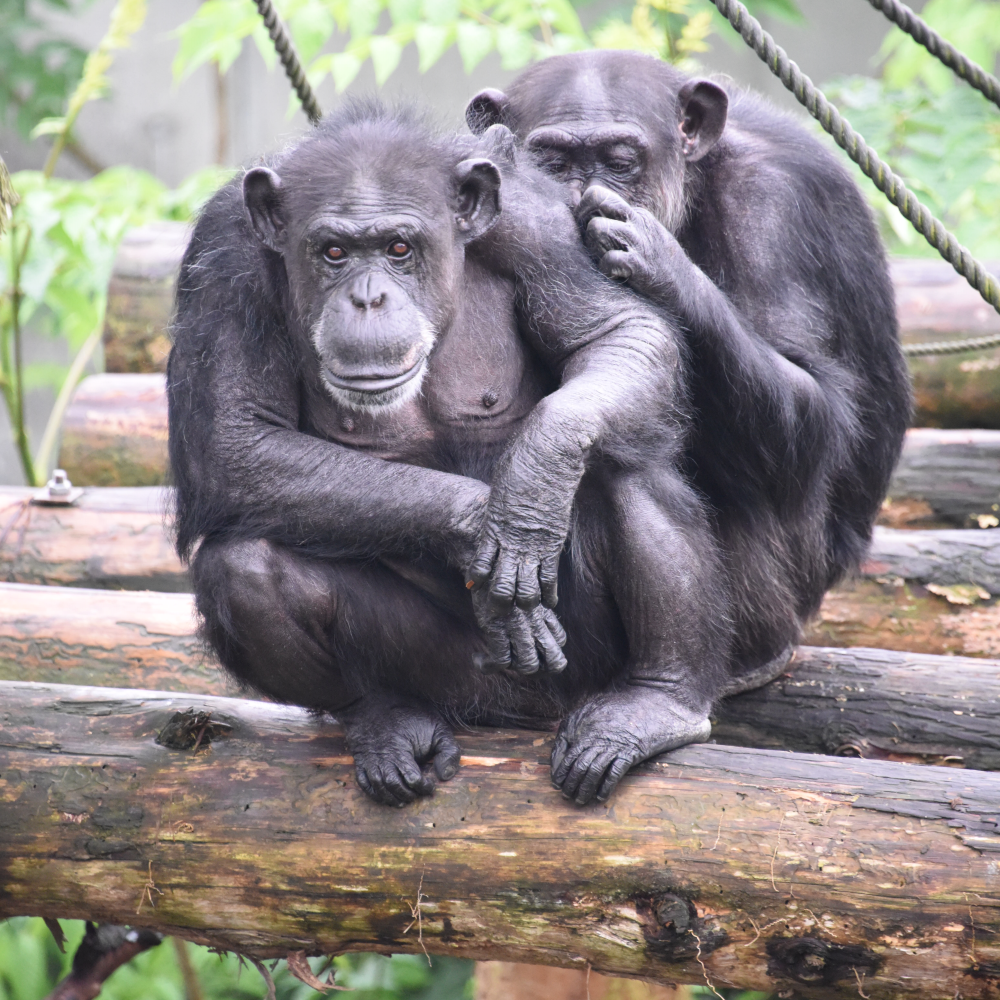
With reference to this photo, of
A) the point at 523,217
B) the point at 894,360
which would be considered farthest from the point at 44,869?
the point at 894,360

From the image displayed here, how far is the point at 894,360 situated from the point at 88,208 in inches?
139

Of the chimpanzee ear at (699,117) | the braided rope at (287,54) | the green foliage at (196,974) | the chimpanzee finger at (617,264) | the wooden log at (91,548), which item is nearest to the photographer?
the chimpanzee finger at (617,264)

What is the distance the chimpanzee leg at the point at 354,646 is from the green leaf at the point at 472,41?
2776mm

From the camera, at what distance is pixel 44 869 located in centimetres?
235

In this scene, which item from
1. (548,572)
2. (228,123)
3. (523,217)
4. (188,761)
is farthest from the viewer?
(228,123)

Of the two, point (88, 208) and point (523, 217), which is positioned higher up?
point (523, 217)

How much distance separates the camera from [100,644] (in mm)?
3322

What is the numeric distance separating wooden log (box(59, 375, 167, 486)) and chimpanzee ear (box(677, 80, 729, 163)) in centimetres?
242

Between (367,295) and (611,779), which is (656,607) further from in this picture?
(367,295)

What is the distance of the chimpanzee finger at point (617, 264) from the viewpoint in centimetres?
246

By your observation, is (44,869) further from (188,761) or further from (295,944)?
(295,944)

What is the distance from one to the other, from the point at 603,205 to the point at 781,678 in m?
1.29

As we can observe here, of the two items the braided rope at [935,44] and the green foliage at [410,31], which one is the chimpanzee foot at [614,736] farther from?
the green foliage at [410,31]

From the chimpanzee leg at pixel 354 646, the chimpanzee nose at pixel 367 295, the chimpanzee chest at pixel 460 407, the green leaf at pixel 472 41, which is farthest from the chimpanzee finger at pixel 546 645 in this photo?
the green leaf at pixel 472 41
